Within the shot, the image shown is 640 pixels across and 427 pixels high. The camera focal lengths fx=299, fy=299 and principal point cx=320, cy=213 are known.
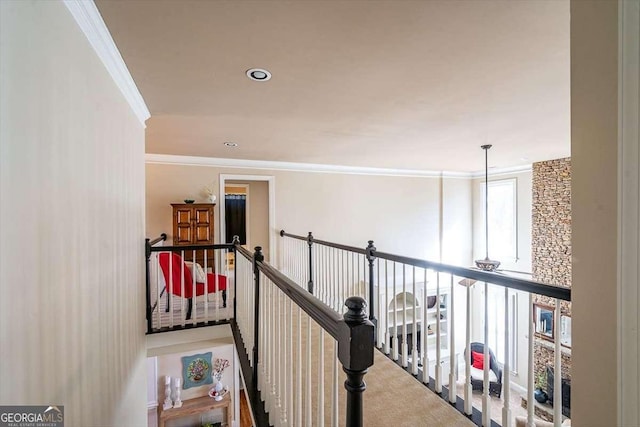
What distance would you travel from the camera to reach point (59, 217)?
53.0 inches

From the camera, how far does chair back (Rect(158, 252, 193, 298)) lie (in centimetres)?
353

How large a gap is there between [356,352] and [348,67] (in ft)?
6.32

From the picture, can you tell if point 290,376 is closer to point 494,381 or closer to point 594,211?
point 594,211

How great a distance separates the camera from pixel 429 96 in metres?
2.64

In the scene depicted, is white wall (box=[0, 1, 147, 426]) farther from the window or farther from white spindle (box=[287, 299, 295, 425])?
the window

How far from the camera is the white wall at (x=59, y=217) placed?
1.01 m

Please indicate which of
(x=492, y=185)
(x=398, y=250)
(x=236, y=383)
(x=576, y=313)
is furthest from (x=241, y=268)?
(x=492, y=185)

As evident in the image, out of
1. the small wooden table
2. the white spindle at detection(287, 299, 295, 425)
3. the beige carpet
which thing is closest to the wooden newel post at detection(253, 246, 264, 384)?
the beige carpet

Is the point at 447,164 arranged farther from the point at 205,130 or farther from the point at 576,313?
the point at 576,313

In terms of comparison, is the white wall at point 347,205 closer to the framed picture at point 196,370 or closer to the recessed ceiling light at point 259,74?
the framed picture at point 196,370

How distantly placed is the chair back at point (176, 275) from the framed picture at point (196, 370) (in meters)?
2.29

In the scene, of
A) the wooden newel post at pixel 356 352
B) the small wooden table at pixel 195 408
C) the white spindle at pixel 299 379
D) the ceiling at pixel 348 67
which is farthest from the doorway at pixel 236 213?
the wooden newel post at pixel 356 352

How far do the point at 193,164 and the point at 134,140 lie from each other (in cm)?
263

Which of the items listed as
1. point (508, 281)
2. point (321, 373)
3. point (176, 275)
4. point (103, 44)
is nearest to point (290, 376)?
point (321, 373)
